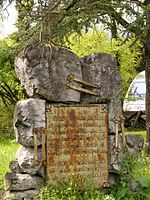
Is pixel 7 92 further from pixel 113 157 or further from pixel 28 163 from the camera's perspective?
pixel 28 163

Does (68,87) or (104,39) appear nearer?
(68,87)

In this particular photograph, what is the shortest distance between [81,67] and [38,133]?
0.98 metres

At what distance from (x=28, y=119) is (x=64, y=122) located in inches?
17.1

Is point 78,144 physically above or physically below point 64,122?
below

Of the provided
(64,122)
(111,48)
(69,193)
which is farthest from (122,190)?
(111,48)

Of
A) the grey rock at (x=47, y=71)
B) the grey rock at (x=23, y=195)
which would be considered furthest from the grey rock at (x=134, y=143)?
the grey rock at (x=23, y=195)

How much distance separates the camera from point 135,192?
5441mm

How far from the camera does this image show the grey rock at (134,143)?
5.72m

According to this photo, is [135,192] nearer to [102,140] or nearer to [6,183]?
[102,140]

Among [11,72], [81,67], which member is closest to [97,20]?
[81,67]

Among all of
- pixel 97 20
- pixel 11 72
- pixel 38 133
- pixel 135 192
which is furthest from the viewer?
pixel 11 72

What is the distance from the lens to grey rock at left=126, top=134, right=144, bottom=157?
18.8 ft

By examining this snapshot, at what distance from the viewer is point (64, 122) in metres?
5.25

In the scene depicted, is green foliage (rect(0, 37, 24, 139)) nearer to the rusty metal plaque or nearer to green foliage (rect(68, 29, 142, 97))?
green foliage (rect(68, 29, 142, 97))
